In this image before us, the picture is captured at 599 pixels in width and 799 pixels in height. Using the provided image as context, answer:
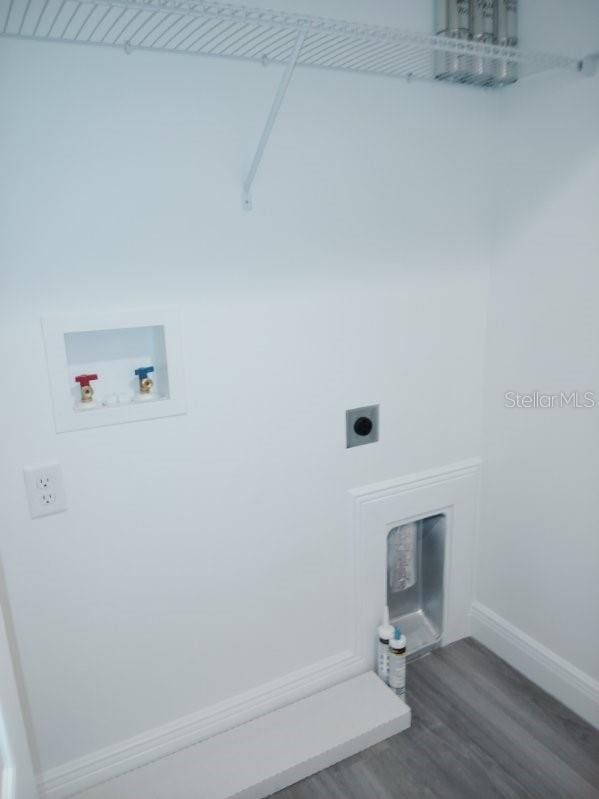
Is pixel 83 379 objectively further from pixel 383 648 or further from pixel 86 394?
pixel 383 648

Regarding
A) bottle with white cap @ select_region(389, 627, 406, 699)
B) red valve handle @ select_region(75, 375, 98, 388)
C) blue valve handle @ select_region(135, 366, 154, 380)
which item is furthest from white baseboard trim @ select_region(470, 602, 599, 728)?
red valve handle @ select_region(75, 375, 98, 388)

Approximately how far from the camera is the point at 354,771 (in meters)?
1.73

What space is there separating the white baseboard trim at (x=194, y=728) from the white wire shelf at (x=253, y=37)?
183cm

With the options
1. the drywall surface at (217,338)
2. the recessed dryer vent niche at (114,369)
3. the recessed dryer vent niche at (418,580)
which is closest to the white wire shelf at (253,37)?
the drywall surface at (217,338)

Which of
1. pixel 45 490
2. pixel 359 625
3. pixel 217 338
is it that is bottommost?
pixel 359 625

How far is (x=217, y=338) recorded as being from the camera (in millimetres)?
1564

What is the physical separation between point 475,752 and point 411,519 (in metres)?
0.74

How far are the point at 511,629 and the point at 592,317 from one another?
1195mm

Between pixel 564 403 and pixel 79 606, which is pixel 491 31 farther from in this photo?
pixel 79 606

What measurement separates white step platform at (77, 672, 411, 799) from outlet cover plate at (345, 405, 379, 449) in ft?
2.82

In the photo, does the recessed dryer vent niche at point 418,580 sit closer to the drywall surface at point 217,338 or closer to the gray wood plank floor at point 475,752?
the gray wood plank floor at point 475,752

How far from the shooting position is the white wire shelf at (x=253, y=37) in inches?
43.8

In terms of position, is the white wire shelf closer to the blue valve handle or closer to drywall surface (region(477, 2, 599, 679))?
drywall surface (region(477, 2, 599, 679))

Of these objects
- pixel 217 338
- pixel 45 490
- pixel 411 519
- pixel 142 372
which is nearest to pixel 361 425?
pixel 411 519
